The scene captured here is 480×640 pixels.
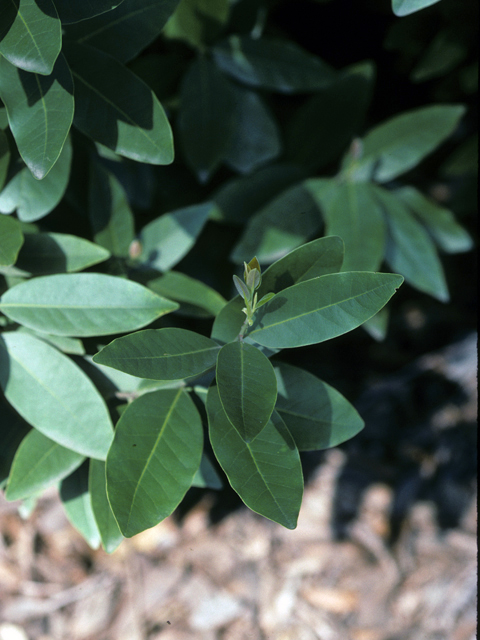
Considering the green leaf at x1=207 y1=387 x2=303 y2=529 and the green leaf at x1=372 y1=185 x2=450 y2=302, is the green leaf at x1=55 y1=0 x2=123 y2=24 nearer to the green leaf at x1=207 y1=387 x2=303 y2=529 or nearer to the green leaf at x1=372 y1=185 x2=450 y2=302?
the green leaf at x1=207 y1=387 x2=303 y2=529

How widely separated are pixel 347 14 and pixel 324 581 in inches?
60.7

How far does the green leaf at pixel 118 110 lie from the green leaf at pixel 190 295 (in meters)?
0.22

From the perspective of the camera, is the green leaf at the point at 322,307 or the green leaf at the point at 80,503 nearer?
the green leaf at the point at 322,307

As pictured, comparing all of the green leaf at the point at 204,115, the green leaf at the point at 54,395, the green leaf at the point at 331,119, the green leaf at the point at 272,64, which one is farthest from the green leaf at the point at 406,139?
the green leaf at the point at 54,395

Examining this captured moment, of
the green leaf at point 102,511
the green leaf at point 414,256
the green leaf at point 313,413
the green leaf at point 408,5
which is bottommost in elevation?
the green leaf at point 102,511

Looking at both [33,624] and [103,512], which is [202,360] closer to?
[103,512]

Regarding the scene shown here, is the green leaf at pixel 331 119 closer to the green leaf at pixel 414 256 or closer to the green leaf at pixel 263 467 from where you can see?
the green leaf at pixel 414 256

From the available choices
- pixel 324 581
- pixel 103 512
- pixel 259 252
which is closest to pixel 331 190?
pixel 259 252

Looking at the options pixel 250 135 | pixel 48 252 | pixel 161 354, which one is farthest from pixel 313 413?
pixel 250 135

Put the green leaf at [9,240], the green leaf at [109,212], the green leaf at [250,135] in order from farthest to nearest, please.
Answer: the green leaf at [250,135] < the green leaf at [109,212] < the green leaf at [9,240]

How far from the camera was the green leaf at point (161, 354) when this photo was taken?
20.3 inches

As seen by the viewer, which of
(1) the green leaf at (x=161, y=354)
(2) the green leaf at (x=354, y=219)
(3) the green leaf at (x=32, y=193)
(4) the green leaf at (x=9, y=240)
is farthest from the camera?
(2) the green leaf at (x=354, y=219)

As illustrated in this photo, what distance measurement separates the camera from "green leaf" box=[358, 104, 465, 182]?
104 cm

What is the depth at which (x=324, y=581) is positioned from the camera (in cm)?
139
